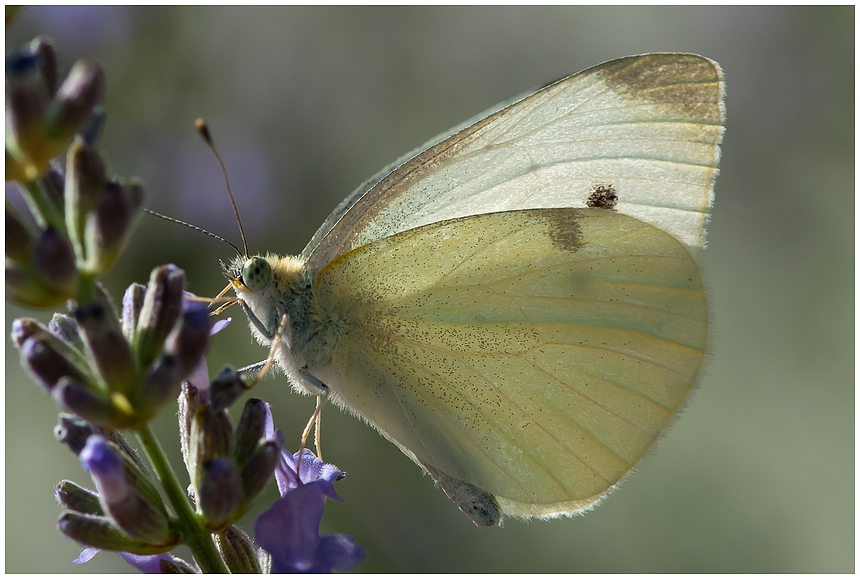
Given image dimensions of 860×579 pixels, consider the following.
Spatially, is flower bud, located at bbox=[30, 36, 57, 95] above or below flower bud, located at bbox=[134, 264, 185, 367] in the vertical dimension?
above

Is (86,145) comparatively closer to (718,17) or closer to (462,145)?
(462,145)

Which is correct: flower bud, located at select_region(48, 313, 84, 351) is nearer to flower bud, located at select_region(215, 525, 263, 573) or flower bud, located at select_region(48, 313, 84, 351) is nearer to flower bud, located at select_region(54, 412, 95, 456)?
flower bud, located at select_region(54, 412, 95, 456)

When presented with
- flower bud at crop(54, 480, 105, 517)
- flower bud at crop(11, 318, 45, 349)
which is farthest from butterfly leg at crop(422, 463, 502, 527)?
flower bud at crop(11, 318, 45, 349)

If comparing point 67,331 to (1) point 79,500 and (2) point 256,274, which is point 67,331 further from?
(2) point 256,274

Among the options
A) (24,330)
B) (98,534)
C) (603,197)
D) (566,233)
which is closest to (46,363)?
(24,330)

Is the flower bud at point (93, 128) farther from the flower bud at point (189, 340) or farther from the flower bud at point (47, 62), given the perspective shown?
the flower bud at point (189, 340)

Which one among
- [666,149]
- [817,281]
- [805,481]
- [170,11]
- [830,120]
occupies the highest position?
[170,11]

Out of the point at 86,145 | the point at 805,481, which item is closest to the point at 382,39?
the point at 805,481
